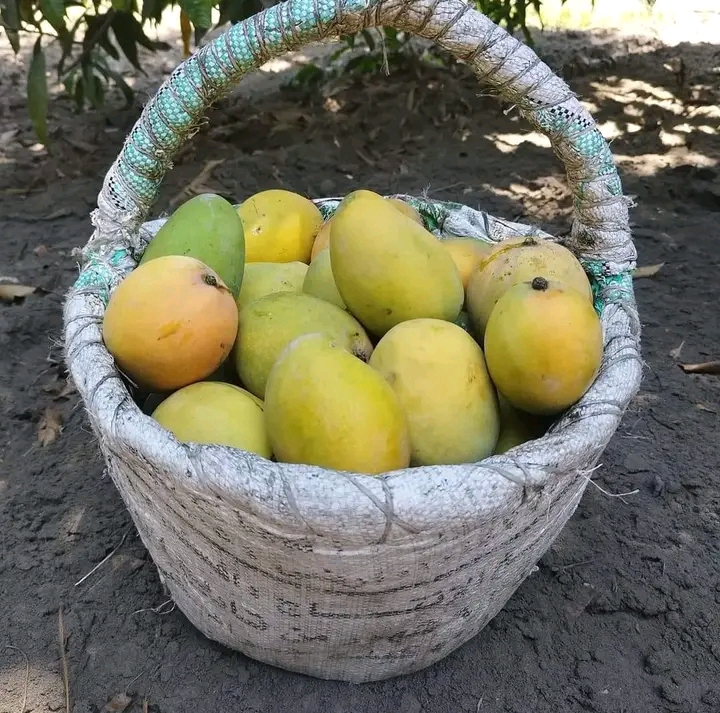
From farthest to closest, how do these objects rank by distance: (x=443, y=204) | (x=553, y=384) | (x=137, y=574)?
(x=443, y=204) → (x=137, y=574) → (x=553, y=384)

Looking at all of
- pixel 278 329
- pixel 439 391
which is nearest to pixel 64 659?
pixel 278 329

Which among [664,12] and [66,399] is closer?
[66,399]

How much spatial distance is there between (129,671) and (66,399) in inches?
31.9

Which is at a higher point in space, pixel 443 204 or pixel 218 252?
pixel 218 252

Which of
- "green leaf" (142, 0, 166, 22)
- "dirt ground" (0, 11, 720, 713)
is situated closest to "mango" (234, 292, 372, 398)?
"dirt ground" (0, 11, 720, 713)

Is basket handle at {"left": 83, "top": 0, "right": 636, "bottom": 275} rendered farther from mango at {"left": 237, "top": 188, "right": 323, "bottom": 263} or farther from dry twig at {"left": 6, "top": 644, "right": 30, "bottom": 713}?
dry twig at {"left": 6, "top": 644, "right": 30, "bottom": 713}

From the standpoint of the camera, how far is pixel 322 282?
1.30m

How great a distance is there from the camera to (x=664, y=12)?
4.89m

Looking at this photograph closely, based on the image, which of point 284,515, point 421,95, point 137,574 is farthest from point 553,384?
point 421,95

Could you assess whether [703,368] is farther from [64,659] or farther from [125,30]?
[125,30]

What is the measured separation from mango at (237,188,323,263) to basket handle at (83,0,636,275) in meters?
0.23

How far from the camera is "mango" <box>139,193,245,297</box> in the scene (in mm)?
1216

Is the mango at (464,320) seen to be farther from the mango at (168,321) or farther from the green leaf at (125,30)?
the green leaf at (125,30)

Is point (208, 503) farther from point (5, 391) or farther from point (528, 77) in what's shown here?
point (5, 391)
